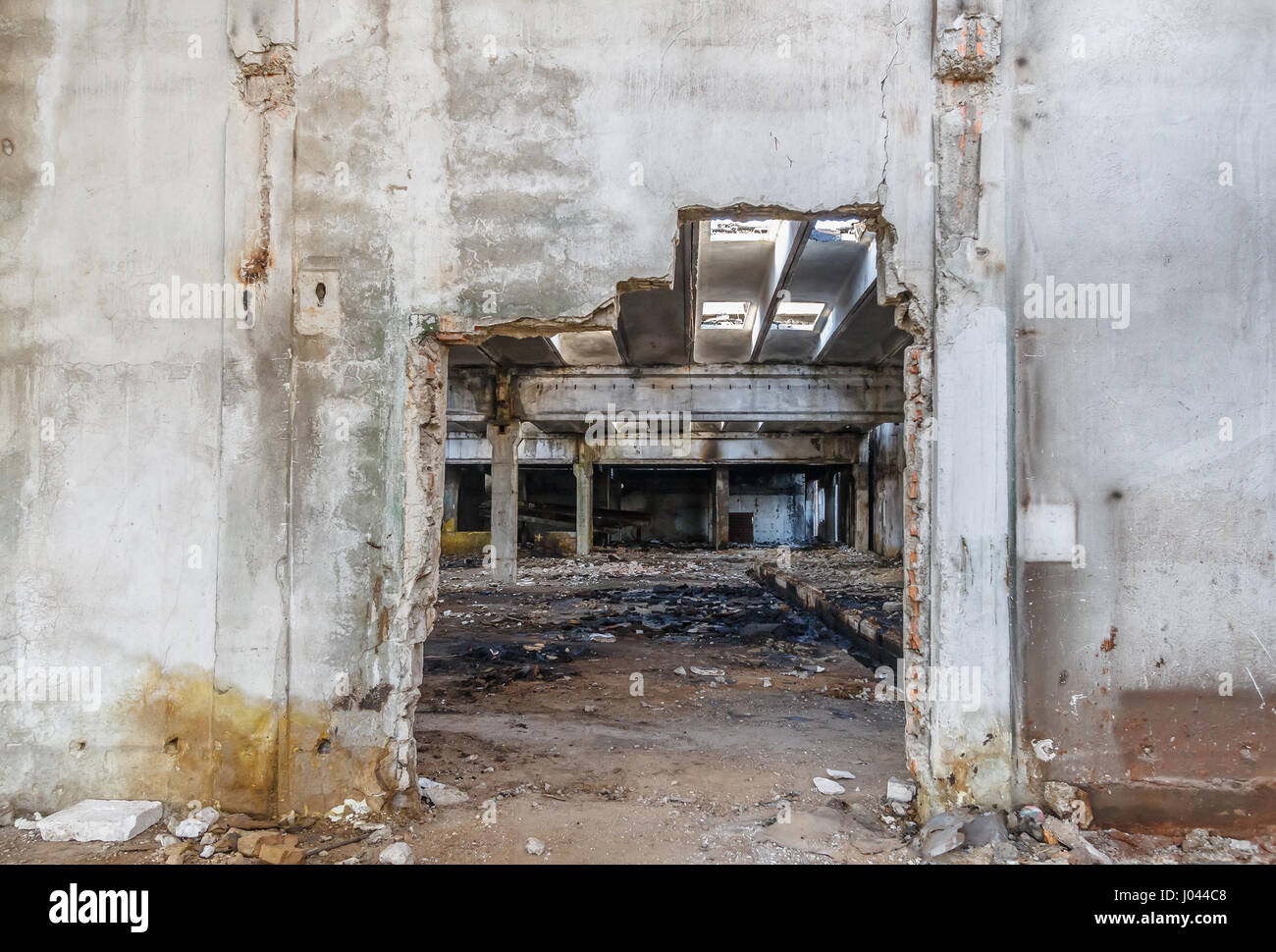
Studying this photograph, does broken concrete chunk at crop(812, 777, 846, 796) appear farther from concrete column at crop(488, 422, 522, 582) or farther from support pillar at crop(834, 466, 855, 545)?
support pillar at crop(834, 466, 855, 545)

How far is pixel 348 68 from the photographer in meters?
3.73

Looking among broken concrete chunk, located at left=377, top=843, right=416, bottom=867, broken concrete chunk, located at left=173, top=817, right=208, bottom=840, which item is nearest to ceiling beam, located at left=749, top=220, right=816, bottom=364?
broken concrete chunk, located at left=377, top=843, right=416, bottom=867

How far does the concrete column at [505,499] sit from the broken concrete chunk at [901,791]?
11204 mm

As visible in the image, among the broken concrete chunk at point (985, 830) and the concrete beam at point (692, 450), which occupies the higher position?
the concrete beam at point (692, 450)

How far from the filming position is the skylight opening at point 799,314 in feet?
34.3

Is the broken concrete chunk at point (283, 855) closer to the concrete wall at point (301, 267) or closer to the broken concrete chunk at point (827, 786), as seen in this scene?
the concrete wall at point (301, 267)

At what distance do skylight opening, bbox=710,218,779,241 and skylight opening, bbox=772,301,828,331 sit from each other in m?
2.21

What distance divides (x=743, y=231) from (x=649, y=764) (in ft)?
18.5

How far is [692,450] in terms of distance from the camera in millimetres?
19484

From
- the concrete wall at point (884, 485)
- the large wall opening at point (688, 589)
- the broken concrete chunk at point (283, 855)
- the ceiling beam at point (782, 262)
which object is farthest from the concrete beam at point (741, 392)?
the broken concrete chunk at point (283, 855)

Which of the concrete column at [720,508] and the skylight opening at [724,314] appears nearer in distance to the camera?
the skylight opening at [724,314]

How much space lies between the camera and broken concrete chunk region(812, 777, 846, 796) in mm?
4008

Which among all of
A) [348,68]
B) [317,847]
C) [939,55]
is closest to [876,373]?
[939,55]

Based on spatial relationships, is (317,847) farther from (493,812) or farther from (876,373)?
(876,373)
